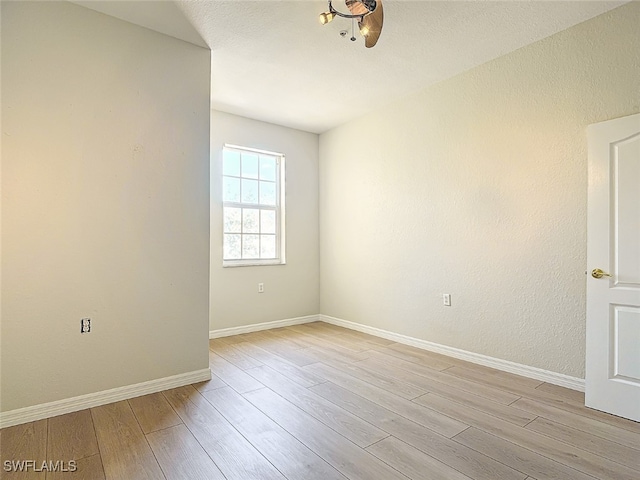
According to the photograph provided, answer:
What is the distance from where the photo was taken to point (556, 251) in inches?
106

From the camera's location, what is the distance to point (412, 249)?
3.76 m

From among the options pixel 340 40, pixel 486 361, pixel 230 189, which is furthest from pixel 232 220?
pixel 486 361

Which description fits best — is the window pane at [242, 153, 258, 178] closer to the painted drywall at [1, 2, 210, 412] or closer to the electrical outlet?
the painted drywall at [1, 2, 210, 412]

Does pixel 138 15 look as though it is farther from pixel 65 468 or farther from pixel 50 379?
pixel 65 468

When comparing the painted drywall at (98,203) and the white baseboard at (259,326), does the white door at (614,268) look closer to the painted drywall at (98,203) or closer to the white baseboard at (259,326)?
the painted drywall at (98,203)

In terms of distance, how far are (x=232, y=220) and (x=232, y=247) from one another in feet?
1.08

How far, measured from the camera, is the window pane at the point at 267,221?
459 cm

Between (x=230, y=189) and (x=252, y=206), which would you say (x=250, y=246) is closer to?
(x=252, y=206)

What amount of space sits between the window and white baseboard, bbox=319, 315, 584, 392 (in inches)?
60.4

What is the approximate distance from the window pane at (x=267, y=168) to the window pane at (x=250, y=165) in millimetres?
88

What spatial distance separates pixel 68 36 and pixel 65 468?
2.54 meters

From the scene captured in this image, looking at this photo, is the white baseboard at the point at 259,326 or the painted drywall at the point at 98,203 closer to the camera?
the painted drywall at the point at 98,203

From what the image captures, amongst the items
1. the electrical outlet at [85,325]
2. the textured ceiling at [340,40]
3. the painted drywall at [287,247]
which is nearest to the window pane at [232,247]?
the painted drywall at [287,247]

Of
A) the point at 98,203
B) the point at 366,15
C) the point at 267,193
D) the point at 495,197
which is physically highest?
the point at 366,15
